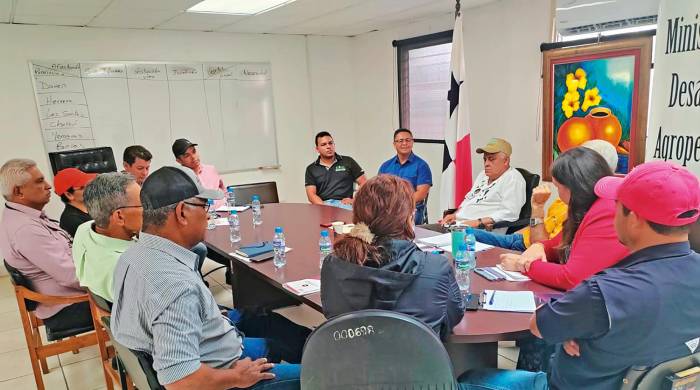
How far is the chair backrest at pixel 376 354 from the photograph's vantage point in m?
1.14

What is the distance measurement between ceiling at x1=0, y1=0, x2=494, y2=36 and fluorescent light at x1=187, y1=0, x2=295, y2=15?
0.30 ft

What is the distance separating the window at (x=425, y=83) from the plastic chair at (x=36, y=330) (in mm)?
3877

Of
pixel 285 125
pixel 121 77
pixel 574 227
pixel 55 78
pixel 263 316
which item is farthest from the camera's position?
pixel 285 125

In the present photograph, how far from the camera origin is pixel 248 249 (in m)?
2.55

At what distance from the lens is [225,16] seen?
436 centimetres

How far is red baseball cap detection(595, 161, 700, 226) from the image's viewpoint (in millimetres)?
A: 1086

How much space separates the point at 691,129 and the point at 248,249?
7.56ft

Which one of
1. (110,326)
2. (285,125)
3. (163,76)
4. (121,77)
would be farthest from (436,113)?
(110,326)

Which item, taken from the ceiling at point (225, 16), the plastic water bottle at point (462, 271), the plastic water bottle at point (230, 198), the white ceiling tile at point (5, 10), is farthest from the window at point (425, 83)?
the white ceiling tile at point (5, 10)

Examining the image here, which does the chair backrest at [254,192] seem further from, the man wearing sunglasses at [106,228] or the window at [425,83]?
the man wearing sunglasses at [106,228]

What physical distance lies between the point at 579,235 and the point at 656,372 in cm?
76

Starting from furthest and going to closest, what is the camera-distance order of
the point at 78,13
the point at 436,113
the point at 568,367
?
the point at 436,113 < the point at 78,13 < the point at 568,367

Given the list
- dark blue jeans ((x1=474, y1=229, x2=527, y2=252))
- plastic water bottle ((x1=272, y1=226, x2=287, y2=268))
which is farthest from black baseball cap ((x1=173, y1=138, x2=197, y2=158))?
dark blue jeans ((x1=474, y1=229, x2=527, y2=252))

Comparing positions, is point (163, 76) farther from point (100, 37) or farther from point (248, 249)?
point (248, 249)
